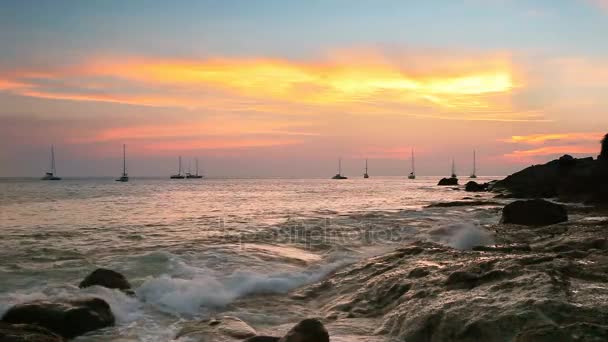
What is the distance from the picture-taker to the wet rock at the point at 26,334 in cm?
569

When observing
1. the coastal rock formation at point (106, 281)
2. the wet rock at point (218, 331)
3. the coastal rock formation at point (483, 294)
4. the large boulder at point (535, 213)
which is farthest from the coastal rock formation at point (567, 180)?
the coastal rock formation at point (106, 281)

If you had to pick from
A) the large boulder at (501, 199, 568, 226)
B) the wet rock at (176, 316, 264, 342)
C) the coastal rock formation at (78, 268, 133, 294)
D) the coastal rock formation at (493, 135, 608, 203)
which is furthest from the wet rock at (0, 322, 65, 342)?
the coastal rock formation at (493, 135, 608, 203)

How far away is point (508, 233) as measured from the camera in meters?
14.2

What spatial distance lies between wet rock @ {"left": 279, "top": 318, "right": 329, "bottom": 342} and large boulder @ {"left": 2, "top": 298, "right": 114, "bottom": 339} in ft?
11.0

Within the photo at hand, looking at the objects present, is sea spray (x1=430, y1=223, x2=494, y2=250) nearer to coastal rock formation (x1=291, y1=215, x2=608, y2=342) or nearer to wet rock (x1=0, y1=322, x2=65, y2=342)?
coastal rock formation (x1=291, y1=215, x2=608, y2=342)

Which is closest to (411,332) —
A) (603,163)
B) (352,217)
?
(352,217)

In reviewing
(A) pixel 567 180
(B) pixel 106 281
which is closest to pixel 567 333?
(B) pixel 106 281

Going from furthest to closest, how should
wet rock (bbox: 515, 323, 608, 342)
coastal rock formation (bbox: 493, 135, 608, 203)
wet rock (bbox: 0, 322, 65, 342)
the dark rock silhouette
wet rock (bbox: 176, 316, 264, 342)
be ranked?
coastal rock formation (bbox: 493, 135, 608, 203) < wet rock (bbox: 176, 316, 264, 342) < the dark rock silhouette < wet rock (bbox: 0, 322, 65, 342) < wet rock (bbox: 515, 323, 608, 342)

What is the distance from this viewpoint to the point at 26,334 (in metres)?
5.85

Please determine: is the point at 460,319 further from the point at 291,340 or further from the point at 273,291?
the point at 273,291

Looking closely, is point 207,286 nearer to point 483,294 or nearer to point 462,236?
point 483,294

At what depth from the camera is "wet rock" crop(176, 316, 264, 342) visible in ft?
21.1

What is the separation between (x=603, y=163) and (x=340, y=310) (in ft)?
103

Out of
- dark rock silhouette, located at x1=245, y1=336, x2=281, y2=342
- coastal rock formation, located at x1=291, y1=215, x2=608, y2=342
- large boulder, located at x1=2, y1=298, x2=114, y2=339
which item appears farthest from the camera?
large boulder, located at x1=2, y1=298, x2=114, y2=339
